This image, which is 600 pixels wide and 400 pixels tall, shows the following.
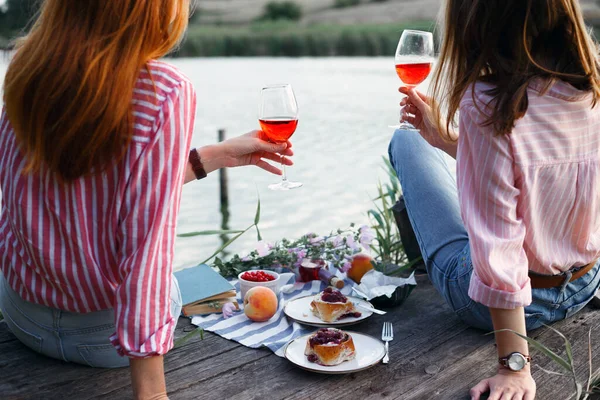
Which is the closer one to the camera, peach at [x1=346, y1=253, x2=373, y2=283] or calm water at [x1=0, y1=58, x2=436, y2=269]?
peach at [x1=346, y1=253, x2=373, y2=283]

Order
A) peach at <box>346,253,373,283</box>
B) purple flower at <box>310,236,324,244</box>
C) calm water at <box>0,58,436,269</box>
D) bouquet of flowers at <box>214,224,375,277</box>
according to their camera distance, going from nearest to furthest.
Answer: peach at <box>346,253,373,283</box> → bouquet of flowers at <box>214,224,375,277</box> → purple flower at <box>310,236,324,244</box> → calm water at <box>0,58,436,269</box>

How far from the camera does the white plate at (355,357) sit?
195 centimetres

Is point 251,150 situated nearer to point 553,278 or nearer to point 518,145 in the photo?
point 518,145

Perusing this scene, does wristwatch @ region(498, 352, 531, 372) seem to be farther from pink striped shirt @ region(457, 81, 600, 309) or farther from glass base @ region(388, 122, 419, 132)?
glass base @ region(388, 122, 419, 132)

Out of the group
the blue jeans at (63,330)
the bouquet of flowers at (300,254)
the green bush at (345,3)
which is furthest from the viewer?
the green bush at (345,3)

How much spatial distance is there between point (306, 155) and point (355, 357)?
8437 millimetres

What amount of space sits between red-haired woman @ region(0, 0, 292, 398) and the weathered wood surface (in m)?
0.42

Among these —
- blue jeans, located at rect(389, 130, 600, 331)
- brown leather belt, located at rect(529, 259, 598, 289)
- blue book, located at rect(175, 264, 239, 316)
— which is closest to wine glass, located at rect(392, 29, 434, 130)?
blue jeans, located at rect(389, 130, 600, 331)

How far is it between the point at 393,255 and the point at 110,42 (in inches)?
99.5

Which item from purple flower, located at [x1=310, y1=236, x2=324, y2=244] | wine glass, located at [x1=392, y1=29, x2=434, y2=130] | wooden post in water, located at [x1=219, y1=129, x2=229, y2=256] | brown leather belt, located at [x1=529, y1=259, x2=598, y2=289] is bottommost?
wooden post in water, located at [x1=219, y1=129, x2=229, y2=256]

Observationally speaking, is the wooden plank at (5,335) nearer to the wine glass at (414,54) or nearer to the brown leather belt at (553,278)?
the wine glass at (414,54)

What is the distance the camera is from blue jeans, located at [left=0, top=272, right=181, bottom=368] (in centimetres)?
188

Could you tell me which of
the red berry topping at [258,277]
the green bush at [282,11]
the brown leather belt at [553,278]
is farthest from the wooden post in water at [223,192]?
the green bush at [282,11]

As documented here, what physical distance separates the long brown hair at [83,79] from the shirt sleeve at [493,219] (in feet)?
2.80
